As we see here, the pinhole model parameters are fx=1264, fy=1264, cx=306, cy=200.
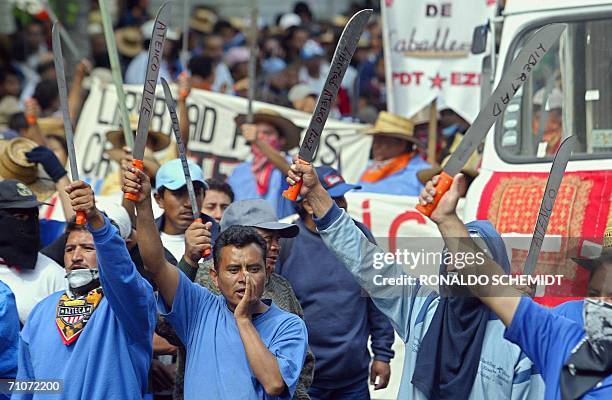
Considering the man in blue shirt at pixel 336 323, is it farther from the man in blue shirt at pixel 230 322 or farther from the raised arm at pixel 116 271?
the raised arm at pixel 116 271

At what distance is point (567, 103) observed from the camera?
708cm

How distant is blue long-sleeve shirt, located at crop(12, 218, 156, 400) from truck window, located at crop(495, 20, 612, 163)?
2.91 metres

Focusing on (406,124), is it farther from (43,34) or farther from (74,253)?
(43,34)

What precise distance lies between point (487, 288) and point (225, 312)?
1324 mm

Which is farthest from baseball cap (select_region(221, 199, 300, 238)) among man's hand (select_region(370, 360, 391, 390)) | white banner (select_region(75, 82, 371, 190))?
white banner (select_region(75, 82, 371, 190))

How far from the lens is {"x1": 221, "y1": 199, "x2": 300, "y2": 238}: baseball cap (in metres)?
5.88

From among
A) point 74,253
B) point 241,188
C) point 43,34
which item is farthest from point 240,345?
point 43,34

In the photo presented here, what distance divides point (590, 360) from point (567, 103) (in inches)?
134

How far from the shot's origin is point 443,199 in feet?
12.7

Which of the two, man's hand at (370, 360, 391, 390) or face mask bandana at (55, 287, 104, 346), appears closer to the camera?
face mask bandana at (55, 287, 104, 346)

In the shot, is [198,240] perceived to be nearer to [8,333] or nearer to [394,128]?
[8,333]

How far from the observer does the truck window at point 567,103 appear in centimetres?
688

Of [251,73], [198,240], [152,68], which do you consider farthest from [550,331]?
[251,73]

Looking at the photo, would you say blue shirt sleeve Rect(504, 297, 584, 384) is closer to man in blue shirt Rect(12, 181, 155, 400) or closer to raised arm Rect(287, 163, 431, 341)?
raised arm Rect(287, 163, 431, 341)
